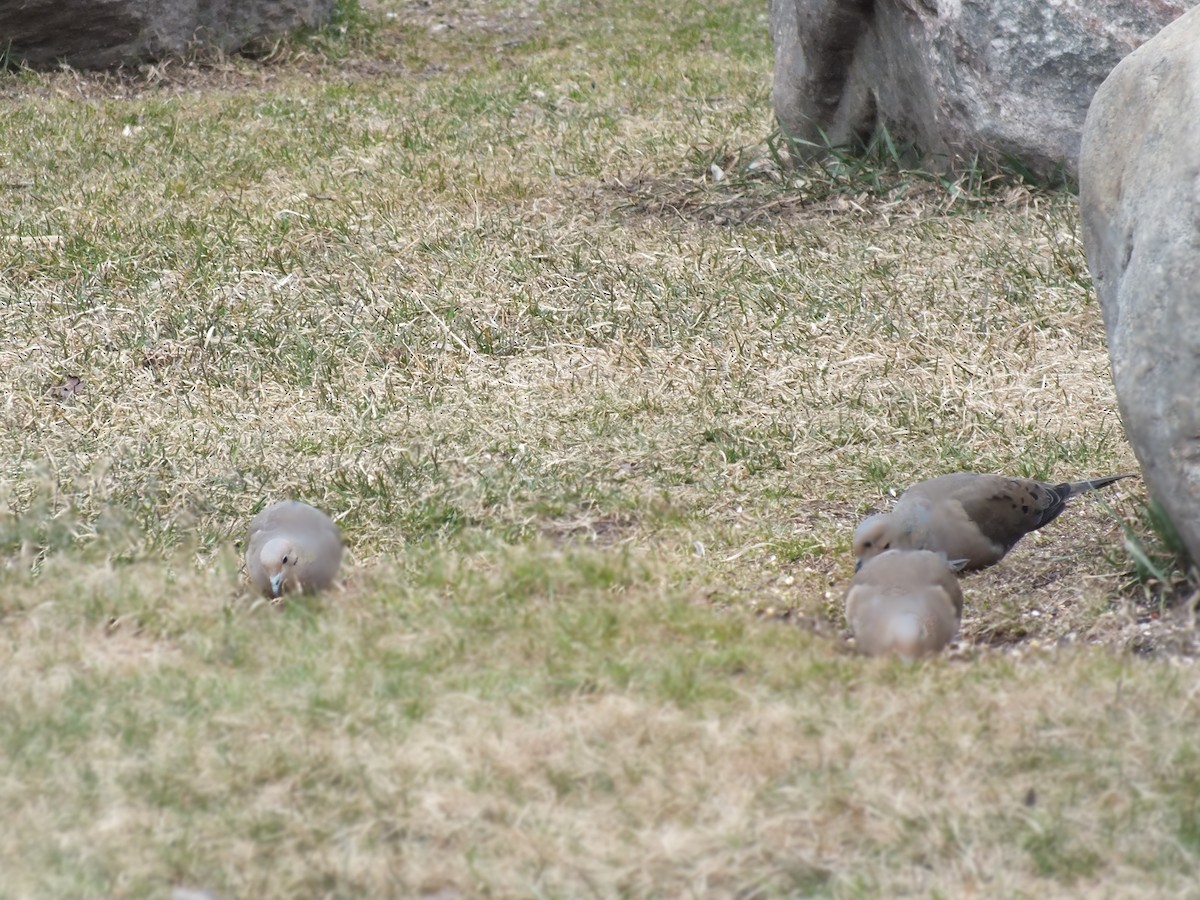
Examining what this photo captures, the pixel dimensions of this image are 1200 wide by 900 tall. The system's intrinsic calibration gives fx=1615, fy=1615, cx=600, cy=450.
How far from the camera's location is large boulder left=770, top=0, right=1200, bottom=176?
19.9ft

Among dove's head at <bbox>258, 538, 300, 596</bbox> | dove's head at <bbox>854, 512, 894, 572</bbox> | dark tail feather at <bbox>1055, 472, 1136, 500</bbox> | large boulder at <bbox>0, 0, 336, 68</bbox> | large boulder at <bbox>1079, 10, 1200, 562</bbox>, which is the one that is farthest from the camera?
large boulder at <bbox>0, 0, 336, 68</bbox>

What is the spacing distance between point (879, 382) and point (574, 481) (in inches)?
43.6

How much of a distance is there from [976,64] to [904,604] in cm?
358

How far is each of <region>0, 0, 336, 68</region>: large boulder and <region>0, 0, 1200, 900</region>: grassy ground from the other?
3.47 ft

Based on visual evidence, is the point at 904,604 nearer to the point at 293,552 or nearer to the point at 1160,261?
the point at 1160,261

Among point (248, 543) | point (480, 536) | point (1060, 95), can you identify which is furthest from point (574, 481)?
point (1060, 95)

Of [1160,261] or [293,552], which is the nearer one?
[1160,261]

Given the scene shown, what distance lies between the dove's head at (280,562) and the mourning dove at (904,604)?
1.18 metres

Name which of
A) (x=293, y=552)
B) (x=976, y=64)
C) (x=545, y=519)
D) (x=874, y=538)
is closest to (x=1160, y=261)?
(x=874, y=538)

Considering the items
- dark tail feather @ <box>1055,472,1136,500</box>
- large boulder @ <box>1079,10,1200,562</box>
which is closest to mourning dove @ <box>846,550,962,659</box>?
large boulder @ <box>1079,10,1200,562</box>

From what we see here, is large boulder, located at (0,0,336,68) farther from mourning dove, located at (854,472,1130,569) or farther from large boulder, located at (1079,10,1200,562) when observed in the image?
large boulder, located at (1079,10,1200,562)

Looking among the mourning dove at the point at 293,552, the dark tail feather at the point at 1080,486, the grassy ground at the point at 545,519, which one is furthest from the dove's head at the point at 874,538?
the mourning dove at the point at 293,552

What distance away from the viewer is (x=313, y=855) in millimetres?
2490

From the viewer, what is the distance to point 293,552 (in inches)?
136
